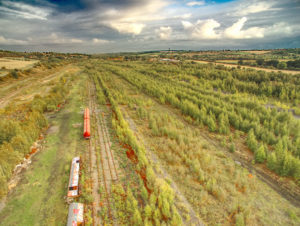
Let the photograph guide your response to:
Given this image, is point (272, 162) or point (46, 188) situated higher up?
point (272, 162)

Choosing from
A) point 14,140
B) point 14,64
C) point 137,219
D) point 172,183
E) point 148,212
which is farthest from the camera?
point 14,64

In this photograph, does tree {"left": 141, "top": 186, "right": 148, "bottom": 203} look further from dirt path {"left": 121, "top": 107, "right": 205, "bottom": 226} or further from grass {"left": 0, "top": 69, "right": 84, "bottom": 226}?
grass {"left": 0, "top": 69, "right": 84, "bottom": 226}

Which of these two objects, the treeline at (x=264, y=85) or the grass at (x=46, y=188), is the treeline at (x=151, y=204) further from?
the treeline at (x=264, y=85)

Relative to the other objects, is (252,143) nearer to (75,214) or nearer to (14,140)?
(75,214)

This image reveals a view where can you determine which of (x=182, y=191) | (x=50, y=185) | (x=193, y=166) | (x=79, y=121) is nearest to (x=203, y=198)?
(x=182, y=191)

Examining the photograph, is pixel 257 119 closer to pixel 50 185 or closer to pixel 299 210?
pixel 299 210

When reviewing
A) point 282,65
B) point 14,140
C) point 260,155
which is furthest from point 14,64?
point 282,65
